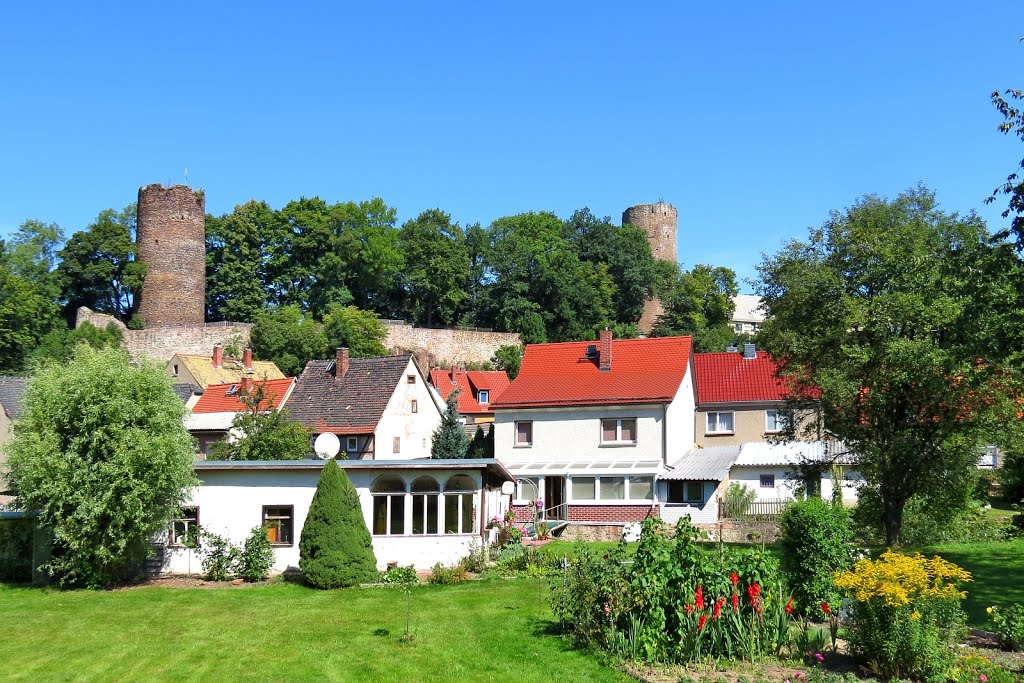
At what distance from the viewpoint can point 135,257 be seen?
75.4 m

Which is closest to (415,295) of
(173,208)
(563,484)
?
(173,208)

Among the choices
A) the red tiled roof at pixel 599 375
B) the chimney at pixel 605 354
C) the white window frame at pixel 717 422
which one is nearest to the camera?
the red tiled roof at pixel 599 375

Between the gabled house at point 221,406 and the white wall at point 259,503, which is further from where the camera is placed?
the gabled house at point 221,406

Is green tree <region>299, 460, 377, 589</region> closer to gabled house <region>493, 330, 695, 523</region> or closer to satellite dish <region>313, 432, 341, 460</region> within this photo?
satellite dish <region>313, 432, 341, 460</region>

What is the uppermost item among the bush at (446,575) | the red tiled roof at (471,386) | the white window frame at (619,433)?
the red tiled roof at (471,386)

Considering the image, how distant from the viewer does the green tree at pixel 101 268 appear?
242ft

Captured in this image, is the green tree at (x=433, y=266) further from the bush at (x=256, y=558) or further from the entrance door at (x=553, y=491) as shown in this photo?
the bush at (x=256, y=558)

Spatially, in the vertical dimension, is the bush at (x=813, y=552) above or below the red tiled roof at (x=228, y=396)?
below

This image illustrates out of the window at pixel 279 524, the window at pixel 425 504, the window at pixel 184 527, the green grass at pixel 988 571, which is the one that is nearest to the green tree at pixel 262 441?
the window at pixel 184 527

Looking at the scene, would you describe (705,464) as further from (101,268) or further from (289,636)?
(101,268)

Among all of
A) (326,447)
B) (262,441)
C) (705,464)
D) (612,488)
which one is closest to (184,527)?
(326,447)

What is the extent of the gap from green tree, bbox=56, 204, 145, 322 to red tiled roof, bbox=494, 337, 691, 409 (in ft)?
139

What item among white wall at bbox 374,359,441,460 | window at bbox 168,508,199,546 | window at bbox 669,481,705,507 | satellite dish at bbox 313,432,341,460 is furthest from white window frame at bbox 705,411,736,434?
window at bbox 168,508,199,546

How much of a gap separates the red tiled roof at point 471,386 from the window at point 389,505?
32985mm
